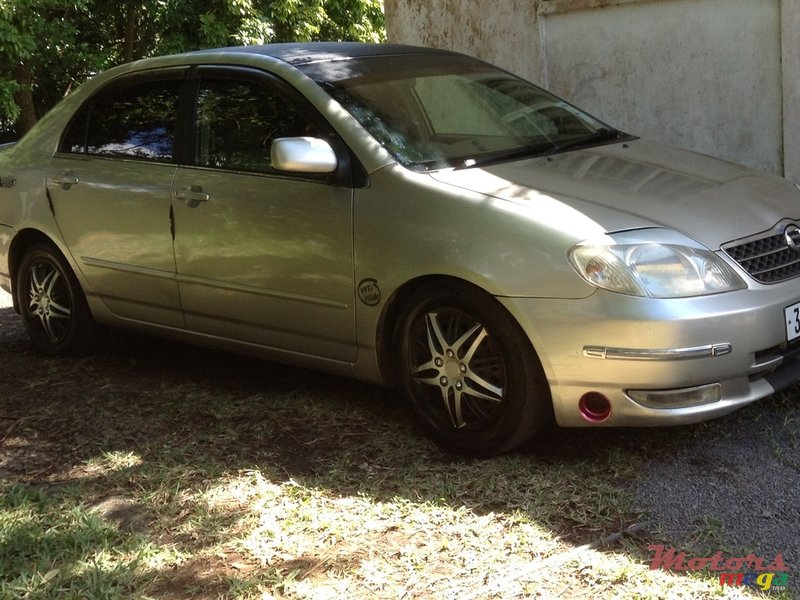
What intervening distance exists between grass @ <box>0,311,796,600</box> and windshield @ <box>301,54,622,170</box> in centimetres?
124

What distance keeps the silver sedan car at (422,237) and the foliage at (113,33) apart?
10908 mm

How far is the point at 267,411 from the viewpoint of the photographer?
533cm

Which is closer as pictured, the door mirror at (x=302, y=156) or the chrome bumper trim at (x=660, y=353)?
the chrome bumper trim at (x=660, y=353)

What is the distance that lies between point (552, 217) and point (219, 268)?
1.74 m

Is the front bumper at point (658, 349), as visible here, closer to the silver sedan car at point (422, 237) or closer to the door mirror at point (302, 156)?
the silver sedan car at point (422, 237)

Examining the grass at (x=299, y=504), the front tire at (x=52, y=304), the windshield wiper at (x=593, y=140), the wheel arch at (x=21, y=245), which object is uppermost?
the windshield wiper at (x=593, y=140)

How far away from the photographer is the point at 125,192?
566 centimetres

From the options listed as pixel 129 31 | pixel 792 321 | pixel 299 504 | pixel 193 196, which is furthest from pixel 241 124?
pixel 129 31

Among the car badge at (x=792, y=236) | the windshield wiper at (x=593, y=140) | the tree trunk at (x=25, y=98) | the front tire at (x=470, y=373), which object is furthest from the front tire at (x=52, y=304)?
the tree trunk at (x=25, y=98)

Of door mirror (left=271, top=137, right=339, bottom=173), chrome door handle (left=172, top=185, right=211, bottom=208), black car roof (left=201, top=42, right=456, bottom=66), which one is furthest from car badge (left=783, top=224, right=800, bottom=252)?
chrome door handle (left=172, top=185, right=211, bottom=208)

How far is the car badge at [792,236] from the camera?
444cm

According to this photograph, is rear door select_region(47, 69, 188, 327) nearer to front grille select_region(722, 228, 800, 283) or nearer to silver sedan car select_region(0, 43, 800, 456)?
silver sedan car select_region(0, 43, 800, 456)

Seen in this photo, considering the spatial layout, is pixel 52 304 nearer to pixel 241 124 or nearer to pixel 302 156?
pixel 241 124

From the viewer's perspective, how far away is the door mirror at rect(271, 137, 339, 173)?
4609 millimetres
